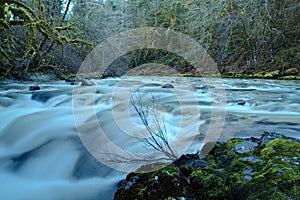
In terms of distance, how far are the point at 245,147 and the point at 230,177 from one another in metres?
0.45

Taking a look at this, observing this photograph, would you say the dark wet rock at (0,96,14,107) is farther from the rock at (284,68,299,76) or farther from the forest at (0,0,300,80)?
the rock at (284,68,299,76)

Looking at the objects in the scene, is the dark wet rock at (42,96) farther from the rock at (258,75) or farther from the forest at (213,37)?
the rock at (258,75)

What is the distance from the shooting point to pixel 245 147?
1.86 m

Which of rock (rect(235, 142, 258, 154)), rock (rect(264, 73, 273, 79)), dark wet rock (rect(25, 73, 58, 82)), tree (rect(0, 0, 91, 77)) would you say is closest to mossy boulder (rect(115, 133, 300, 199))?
rock (rect(235, 142, 258, 154))

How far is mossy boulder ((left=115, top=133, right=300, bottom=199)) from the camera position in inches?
52.6

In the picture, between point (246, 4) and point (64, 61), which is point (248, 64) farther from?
point (64, 61)

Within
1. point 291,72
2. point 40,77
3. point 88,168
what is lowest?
point 88,168

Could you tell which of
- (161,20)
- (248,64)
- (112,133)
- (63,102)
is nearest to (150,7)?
(161,20)

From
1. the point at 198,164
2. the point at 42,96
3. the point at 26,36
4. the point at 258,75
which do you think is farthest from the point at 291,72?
the point at 198,164

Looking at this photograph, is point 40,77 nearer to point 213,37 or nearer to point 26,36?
point 26,36

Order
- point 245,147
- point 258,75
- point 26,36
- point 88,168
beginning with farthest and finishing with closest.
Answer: point 258,75
point 26,36
point 88,168
point 245,147

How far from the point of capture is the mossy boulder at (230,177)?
1.34m

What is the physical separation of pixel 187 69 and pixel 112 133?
1361 centimetres

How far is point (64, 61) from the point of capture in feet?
37.6
